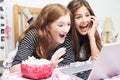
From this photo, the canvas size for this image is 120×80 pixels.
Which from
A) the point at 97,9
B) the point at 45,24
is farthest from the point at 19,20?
the point at 97,9

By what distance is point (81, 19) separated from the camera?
1.53 m

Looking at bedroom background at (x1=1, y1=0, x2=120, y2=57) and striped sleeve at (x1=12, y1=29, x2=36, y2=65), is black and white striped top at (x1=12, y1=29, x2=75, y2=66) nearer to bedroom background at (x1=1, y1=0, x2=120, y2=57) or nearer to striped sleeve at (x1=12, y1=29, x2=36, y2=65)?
striped sleeve at (x1=12, y1=29, x2=36, y2=65)

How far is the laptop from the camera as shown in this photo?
2.19 ft

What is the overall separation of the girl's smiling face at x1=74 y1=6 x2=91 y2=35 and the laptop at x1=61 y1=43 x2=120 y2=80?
2.37 feet

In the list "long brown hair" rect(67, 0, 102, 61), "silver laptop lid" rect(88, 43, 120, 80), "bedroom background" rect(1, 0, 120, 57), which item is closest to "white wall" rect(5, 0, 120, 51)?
"bedroom background" rect(1, 0, 120, 57)

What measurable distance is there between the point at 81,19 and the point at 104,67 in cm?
86

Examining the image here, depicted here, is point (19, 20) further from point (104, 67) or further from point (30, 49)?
point (104, 67)

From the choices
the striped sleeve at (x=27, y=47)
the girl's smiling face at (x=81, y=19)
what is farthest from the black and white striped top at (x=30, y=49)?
the girl's smiling face at (x=81, y=19)

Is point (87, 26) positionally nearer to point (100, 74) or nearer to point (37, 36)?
point (37, 36)

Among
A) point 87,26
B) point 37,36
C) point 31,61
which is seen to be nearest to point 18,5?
point 87,26

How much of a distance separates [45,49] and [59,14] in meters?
0.22

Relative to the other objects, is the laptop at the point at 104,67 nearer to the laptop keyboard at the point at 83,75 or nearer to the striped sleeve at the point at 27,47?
the laptop keyboard at the point at 83,75

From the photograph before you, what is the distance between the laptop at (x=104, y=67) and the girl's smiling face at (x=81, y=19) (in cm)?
72

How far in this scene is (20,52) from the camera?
3.70 feet
